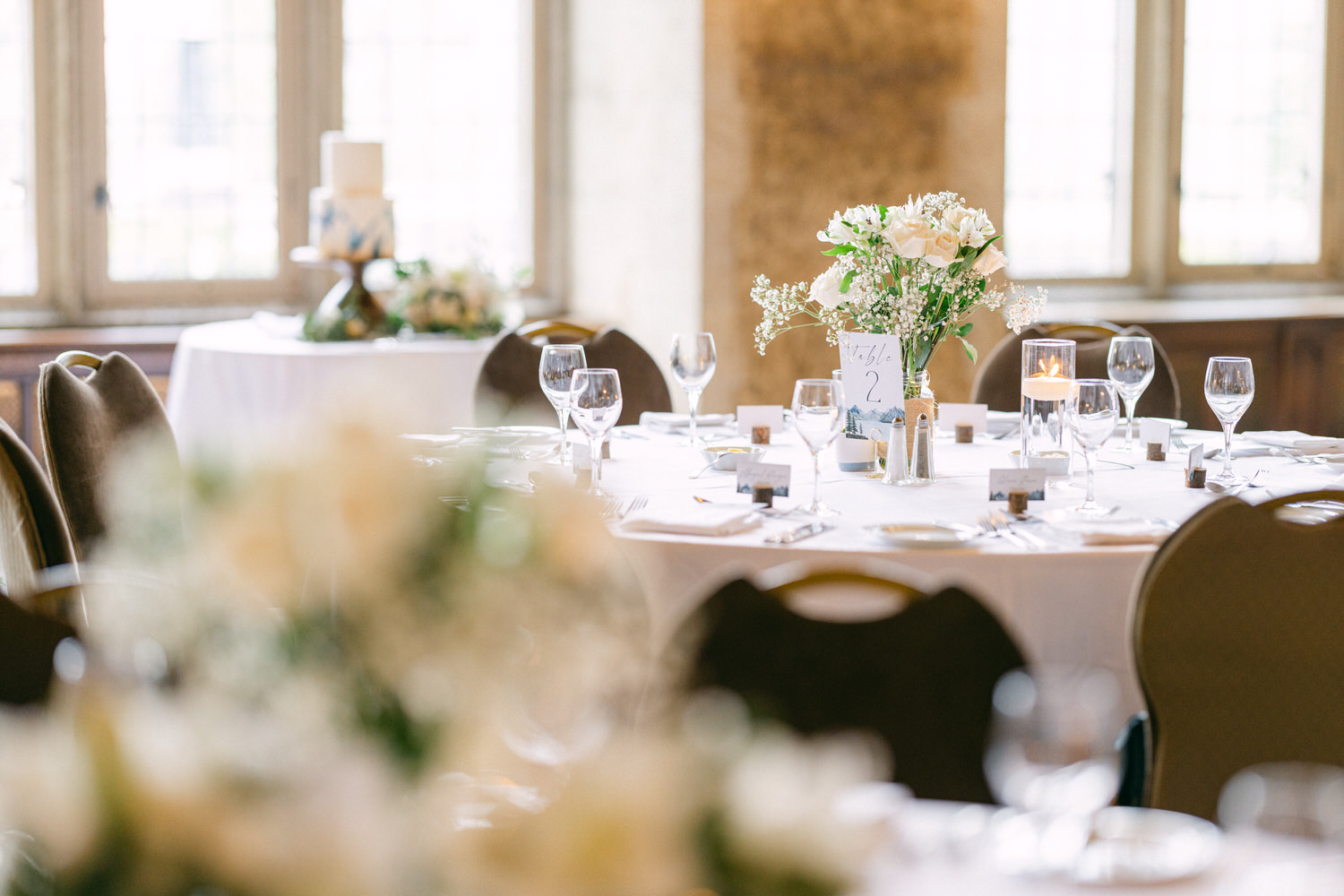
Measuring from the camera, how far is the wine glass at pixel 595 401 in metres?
2.30

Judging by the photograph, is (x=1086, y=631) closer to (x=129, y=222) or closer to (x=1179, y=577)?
(x=1179, y=577)

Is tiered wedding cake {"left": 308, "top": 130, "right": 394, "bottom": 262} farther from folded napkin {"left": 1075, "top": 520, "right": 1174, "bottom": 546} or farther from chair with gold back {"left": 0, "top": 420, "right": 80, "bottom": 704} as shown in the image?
folded napkin {"left": 1075, "top": 520, "right": 1174, "bottom": 546}

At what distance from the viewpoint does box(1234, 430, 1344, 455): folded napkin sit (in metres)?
2.63

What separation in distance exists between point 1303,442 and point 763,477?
112 cm

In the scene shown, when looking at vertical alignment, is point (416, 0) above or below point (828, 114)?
above

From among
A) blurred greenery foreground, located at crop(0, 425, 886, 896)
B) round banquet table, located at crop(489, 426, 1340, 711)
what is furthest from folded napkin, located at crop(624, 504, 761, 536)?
blurred greenery foreground, located at crop(0, 425, 886, 896)

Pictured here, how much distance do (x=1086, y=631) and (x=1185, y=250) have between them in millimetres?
4552

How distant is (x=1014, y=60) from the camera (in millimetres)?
5906

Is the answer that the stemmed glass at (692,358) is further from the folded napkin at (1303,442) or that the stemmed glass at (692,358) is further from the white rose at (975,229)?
the folded napkin at (1303,442)

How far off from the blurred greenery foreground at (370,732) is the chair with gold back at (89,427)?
1913 mm

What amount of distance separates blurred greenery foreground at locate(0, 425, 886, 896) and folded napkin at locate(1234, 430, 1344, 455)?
7.43ft

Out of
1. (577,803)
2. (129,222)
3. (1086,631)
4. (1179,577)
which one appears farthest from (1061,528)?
(129,222)

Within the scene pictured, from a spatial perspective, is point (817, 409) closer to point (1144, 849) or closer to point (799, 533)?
point (799, 533)

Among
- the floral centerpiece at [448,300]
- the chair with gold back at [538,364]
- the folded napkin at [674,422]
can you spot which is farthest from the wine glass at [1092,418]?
the floral centerpiece at [448,300]
